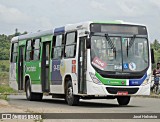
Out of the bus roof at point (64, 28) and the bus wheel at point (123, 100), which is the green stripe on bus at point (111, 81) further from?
the bus wheel at point (123, 100)

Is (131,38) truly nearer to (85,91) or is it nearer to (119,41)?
(119,41)

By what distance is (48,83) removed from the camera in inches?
1022

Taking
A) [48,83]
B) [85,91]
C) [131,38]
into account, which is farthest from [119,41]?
[48,83]

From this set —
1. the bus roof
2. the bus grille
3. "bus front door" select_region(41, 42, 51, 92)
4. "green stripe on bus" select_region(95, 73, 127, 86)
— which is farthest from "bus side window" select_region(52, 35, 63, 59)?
the bus grille

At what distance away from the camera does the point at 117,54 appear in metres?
21.9

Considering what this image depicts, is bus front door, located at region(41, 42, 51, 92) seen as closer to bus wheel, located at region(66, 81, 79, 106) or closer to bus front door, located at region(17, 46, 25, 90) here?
bus wheel, located at region(66, 81, 79, 106)

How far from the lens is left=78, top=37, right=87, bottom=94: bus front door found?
2198cm

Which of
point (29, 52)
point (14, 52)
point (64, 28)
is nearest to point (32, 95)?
point (29, 52)

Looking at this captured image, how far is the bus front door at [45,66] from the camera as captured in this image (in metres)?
26.2

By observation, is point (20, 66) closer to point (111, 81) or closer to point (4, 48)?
point (111, 81)

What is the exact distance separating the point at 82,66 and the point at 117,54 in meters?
1.39

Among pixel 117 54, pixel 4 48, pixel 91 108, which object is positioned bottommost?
pixel 91 108

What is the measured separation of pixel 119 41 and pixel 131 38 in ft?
1.83

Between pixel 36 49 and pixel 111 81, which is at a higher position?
pixel 36 49
